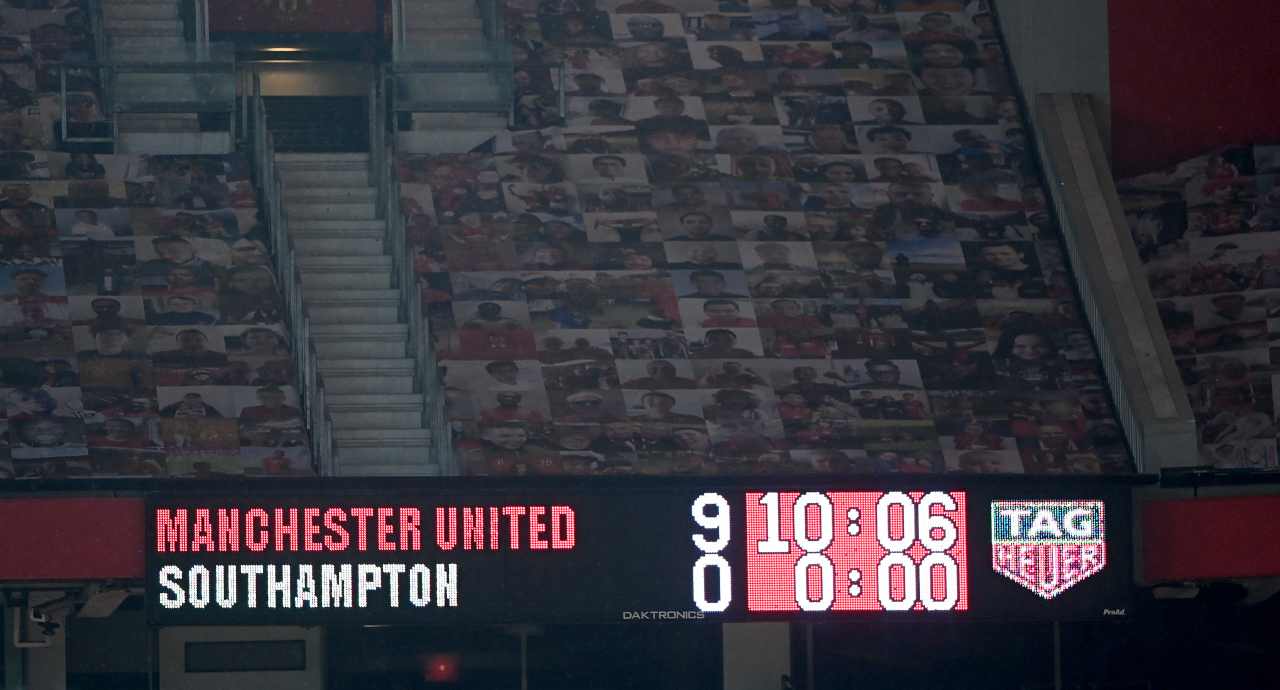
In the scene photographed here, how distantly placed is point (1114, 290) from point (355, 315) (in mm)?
6314

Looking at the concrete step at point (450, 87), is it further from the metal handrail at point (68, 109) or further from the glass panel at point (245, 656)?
the glass panel at point (245, 656)

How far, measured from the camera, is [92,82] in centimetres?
1905

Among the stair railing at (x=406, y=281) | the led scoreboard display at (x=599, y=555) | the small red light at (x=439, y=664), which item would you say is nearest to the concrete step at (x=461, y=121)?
the stair railing at (x=406, y=281)

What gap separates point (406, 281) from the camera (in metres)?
17.0

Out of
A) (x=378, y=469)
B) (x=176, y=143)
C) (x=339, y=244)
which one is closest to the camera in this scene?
(x=378, y=469)

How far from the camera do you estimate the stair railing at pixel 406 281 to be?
15.7 metres

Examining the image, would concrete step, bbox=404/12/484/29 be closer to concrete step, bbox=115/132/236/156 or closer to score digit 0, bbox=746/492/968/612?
concrete step, bbox=115/132/236/156

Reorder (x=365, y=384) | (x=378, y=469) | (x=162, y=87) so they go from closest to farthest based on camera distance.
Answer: (x=378, y=469) → (x=365, y=384) → (x=162, y=87)

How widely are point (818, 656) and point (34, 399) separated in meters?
6.44

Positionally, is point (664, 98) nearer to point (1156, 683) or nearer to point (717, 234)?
point (717, 234)

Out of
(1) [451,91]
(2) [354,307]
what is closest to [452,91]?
(1) [451,91]

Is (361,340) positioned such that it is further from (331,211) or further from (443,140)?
(443,140)

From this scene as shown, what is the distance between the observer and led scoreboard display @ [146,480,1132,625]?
42.1 feet

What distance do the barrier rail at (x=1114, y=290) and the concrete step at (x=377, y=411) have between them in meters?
5.54
